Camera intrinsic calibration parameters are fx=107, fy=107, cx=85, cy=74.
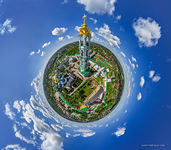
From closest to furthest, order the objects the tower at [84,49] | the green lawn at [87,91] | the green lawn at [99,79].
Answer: the tower at [84,49] → the green lawn at [87,91] → the green lawn at [99,79]

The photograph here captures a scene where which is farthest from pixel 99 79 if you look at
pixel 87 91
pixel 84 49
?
pixel 84 49

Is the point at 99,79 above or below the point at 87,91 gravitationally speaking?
above

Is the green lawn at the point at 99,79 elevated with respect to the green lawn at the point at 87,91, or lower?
elevated

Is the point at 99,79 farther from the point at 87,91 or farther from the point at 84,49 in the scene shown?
the point at 84,49

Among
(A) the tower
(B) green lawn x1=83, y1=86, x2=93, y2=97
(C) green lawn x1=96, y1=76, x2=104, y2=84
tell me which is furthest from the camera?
(C) green lawn x1=96, y1=76, x2=104, y2=84

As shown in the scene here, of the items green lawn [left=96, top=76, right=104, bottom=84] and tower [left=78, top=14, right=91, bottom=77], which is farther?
green lawn [left=96, top=76, right=104, bottom=84]

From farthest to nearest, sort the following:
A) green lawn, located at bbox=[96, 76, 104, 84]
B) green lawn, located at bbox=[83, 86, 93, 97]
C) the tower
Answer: green lawn, located at bbox=[96, 76, 104, 84]
green lawn, located at bbox=[83, 86, 93, 97]
the tower

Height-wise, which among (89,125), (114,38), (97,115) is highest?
(114,38)

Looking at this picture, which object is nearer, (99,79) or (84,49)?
(84,49)

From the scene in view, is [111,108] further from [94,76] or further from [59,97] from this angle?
[59,97]

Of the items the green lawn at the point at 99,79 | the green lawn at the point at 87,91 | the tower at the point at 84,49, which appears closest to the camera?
the tower at the point at 84,49

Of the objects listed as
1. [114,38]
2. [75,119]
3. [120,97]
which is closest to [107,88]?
[120,97]
